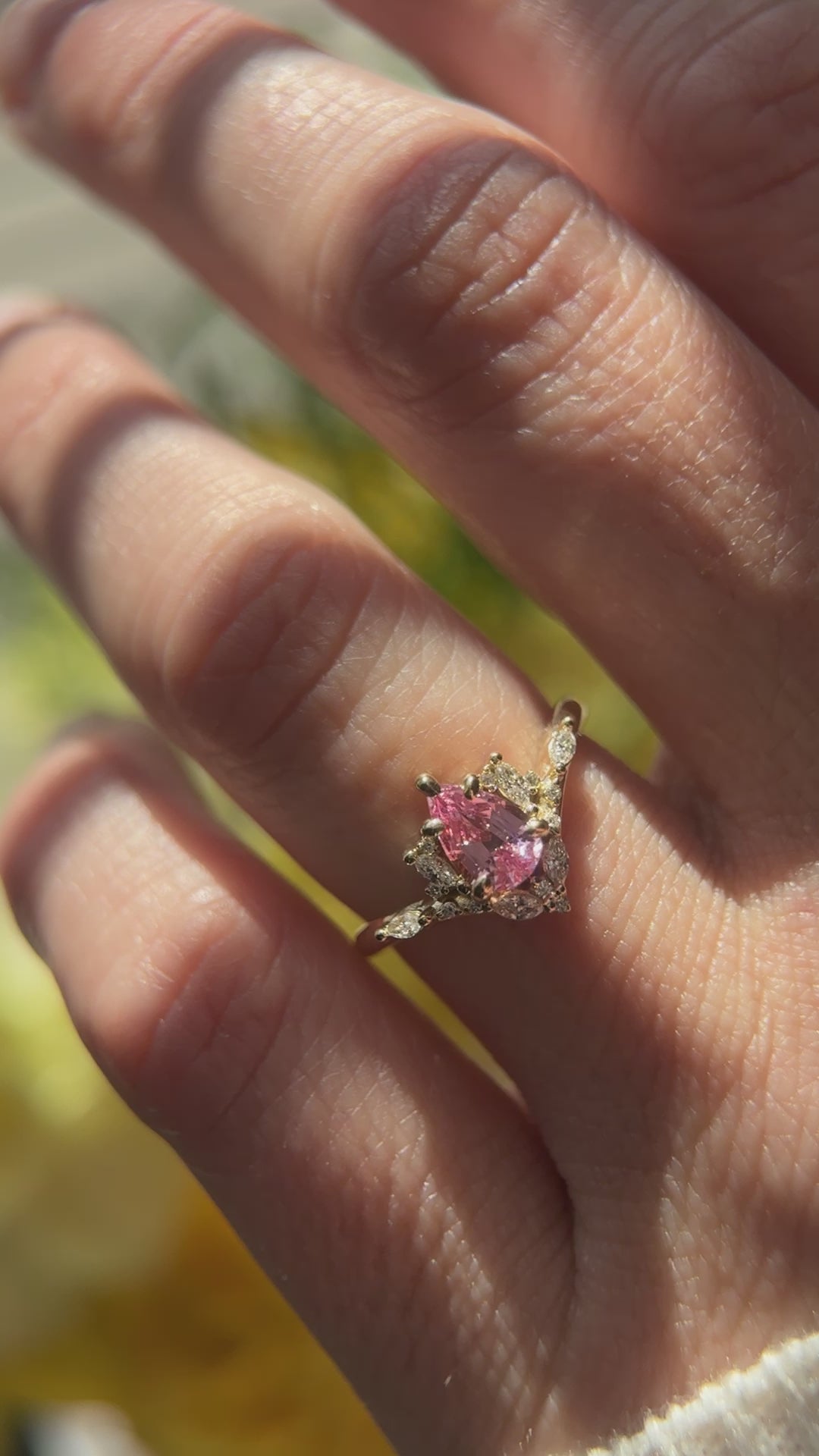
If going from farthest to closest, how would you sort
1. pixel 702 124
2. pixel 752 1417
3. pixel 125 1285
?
pixel 125 1285
pixel 702 124
pixel 752 1417

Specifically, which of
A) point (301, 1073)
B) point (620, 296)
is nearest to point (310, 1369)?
point (301, 1073)

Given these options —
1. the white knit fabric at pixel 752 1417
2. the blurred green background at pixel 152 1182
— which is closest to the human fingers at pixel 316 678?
the white knit fabric at pixel 752 1417

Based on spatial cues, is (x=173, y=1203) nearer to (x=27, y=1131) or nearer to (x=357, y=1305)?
(x=27, y=1131)

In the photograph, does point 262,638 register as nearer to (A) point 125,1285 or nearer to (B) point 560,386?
(B) point 560,386

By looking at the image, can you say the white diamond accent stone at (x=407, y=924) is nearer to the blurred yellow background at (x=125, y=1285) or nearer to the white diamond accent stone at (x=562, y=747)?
the white diamond accent stone at (x=562, y=747)

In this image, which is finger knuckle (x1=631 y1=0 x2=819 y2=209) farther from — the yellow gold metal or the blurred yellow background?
the blurred yellow background

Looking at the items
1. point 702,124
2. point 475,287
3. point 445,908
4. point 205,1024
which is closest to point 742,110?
point 702,124
